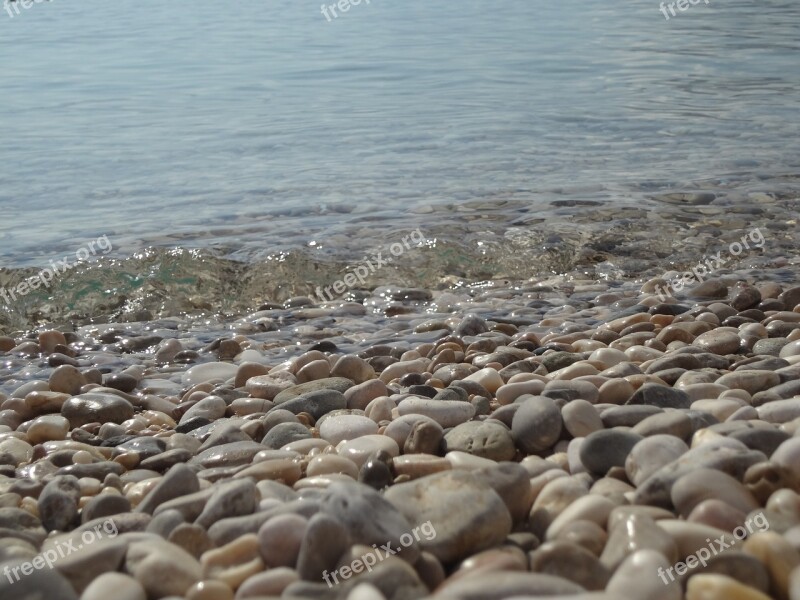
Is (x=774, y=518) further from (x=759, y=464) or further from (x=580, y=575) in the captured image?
(x=580, y=575)

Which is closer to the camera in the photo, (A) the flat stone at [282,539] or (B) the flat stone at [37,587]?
(B) the flat stone at [37,587]

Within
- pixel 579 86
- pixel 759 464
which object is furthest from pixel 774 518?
pixel 579 86

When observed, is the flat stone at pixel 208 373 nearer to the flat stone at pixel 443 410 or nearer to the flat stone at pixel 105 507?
the flat stone at pixel 443 410

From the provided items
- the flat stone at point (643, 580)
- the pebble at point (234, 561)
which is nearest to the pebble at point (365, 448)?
the pebble at point (234, 561)

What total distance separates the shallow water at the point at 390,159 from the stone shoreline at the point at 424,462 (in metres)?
1.48

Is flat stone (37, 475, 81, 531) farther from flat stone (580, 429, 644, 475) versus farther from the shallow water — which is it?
the shallow water

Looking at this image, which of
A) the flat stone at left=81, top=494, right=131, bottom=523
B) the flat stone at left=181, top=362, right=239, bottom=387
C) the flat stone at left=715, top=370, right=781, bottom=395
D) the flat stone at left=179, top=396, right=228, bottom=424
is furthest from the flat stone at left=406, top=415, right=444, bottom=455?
the flat stone at left=181, top=362, right=239, bottom=387

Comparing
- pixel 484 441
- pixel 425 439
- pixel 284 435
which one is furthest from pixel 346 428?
pixel 484 441

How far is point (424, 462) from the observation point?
264 cm

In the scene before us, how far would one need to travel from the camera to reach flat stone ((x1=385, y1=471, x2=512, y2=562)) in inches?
81.9

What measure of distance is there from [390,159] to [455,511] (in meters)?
7.78

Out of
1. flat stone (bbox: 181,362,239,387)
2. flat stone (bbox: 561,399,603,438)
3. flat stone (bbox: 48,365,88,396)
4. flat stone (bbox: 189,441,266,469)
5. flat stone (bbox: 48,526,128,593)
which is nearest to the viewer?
flat stone (bbox: 48,526,128,593)

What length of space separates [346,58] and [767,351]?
14335mm

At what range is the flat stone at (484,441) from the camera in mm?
2803
